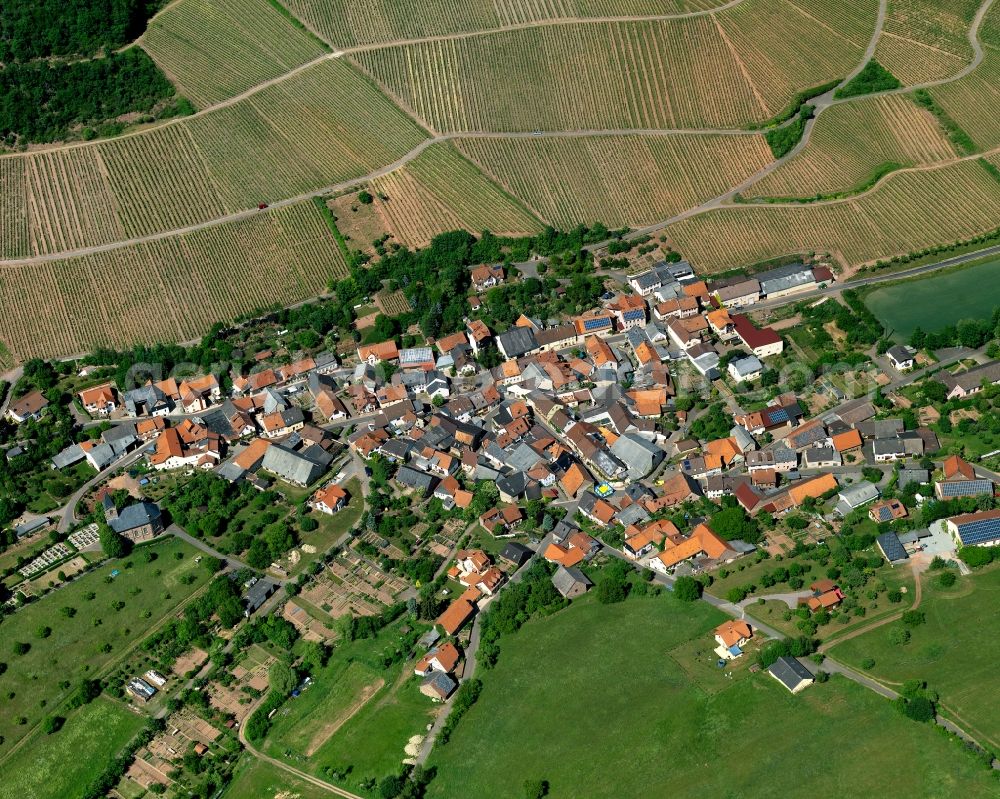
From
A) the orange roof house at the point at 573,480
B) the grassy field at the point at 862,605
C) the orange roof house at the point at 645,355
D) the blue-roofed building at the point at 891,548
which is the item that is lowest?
the grassy field at the point at 862,605

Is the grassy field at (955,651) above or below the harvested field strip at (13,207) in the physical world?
below

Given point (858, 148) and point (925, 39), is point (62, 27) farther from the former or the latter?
point (925, 39)

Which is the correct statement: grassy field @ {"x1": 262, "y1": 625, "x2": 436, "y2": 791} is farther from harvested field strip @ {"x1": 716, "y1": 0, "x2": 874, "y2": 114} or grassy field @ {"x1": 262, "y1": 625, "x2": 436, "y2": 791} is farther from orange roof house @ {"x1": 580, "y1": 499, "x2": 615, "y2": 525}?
harvested field strip @ {"x1": 716, "y1": 0, "x2": 874, "y2": 114}

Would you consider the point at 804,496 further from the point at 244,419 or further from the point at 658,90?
the point at 658,90

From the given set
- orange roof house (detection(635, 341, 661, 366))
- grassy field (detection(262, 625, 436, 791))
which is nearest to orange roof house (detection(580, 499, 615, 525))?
grassy field (detection(262, 625, 436, 791))

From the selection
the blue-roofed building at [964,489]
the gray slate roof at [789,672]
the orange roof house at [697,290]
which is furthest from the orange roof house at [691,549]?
the orange roof house at [697,290]

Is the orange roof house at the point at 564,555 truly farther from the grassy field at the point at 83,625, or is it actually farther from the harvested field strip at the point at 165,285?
the harvested field strip at the point at 165,285

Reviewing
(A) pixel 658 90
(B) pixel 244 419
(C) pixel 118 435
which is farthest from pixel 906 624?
(A) pixel 658 90
